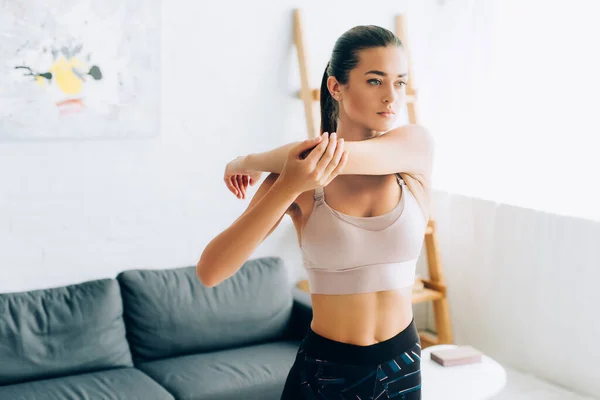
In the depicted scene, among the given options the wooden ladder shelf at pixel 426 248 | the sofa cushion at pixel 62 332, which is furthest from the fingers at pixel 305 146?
the wooden ladder shelf at pixel 426 248

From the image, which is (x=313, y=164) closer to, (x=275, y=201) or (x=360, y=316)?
(x=275, y=201)

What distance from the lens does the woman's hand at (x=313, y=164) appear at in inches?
49.9

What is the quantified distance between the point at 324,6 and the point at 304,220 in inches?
88.4

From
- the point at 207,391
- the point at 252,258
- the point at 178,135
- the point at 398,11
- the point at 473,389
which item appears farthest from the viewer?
the point at 398,11

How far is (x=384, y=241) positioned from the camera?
1496 millimetres

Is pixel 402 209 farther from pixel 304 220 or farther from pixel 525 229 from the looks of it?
pixel 525 229

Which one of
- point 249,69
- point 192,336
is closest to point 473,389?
point 192,336

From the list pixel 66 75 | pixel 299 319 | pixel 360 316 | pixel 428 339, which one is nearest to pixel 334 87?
pixel 360 316

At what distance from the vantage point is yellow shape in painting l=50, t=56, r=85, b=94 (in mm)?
2908

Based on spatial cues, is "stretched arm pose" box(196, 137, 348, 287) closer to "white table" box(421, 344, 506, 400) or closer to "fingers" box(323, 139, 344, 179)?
"fingers" box(323, 139, 344, 179)

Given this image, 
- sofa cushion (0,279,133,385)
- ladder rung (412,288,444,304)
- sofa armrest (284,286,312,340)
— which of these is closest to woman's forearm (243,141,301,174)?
sofa cushion (0,279,133,385)

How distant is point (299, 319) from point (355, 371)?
1.82 m

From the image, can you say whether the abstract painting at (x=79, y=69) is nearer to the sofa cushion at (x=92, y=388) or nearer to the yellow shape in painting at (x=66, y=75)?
the yellow shape in painting at (x=66, y=75)

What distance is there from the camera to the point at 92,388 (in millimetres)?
2672
